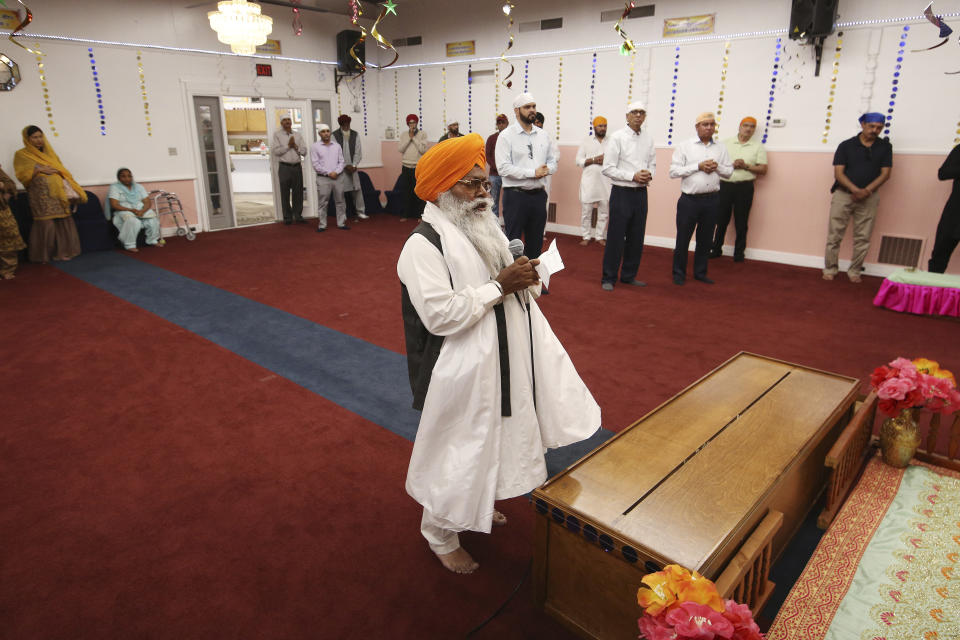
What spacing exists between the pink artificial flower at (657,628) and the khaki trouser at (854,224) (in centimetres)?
589

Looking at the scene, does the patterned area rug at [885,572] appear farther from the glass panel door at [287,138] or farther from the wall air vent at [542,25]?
the glass panel door at [287,138]

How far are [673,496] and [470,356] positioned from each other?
2.43 ft

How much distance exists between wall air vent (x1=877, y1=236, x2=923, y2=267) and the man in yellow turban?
5.61 m

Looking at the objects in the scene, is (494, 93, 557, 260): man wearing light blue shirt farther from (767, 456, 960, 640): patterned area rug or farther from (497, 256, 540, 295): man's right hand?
(767, 456, 960, 640): patterned area rug

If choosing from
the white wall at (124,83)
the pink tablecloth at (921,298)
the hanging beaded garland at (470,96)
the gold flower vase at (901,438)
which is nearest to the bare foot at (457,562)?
the gold flower vase at (901,438)

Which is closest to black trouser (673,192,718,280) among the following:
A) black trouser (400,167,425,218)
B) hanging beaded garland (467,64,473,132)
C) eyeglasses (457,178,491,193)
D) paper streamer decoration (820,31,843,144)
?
paper streamer decoration (820,31,843,144)

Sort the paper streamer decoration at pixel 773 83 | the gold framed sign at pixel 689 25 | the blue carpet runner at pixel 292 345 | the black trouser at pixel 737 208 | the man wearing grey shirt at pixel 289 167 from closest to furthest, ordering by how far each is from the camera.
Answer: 1. the blue carpet runner at pixel 292 345
2. the paper streamer decoration at pixel 773 83
3. the black trouser at pixel 737 208
4. the gold framed sign at pixel 689 25
5. the man wearing grey shirt at pixel 289 167

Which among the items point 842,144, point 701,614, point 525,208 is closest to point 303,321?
point 525,208

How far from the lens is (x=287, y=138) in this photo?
8.79 meters

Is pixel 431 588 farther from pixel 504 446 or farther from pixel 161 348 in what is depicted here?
pixel 161 348

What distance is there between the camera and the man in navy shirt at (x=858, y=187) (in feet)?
18.3

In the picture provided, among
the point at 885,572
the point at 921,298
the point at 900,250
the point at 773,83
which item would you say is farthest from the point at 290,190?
the point at 885,572

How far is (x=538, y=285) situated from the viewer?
2.08 metres

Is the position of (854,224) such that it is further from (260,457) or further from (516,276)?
(260,457)
